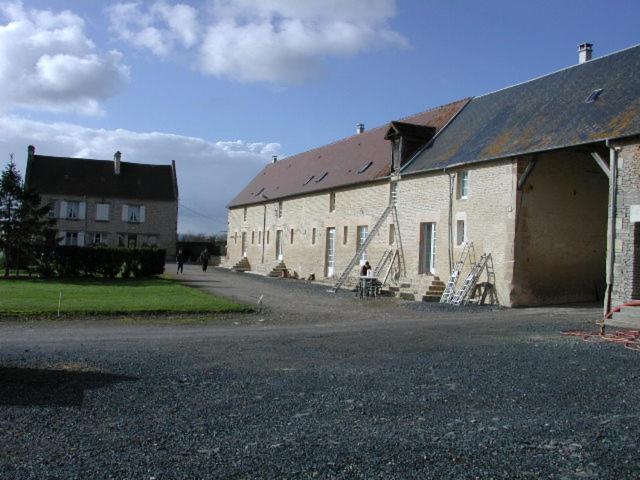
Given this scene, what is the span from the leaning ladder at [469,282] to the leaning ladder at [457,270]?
18.7 inches

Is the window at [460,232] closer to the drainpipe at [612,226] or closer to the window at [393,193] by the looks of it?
the window at [393,193]

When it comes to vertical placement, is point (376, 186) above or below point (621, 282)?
above

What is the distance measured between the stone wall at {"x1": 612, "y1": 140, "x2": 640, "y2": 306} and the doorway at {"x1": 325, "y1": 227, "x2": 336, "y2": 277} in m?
15.9

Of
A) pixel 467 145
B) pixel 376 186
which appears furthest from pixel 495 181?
pixel 376 186

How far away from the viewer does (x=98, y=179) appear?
173ft

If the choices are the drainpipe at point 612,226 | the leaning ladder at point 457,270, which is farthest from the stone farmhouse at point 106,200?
the drainpipe at point 612,226

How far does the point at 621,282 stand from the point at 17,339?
12659mm

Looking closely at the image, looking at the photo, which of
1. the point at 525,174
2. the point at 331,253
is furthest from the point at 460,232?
the point at 331,253

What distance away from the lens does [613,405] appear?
6492 mm

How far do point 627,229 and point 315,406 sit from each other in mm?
10920

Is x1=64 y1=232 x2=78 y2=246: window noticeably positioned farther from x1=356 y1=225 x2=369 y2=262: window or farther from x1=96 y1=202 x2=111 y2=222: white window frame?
x1=356 y1=225 x2=369 y2=262: window

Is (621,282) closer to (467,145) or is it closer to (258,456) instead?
(467,145)

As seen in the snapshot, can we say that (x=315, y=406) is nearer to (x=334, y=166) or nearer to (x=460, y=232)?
(x=460, y=232)

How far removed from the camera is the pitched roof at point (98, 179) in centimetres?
5141
